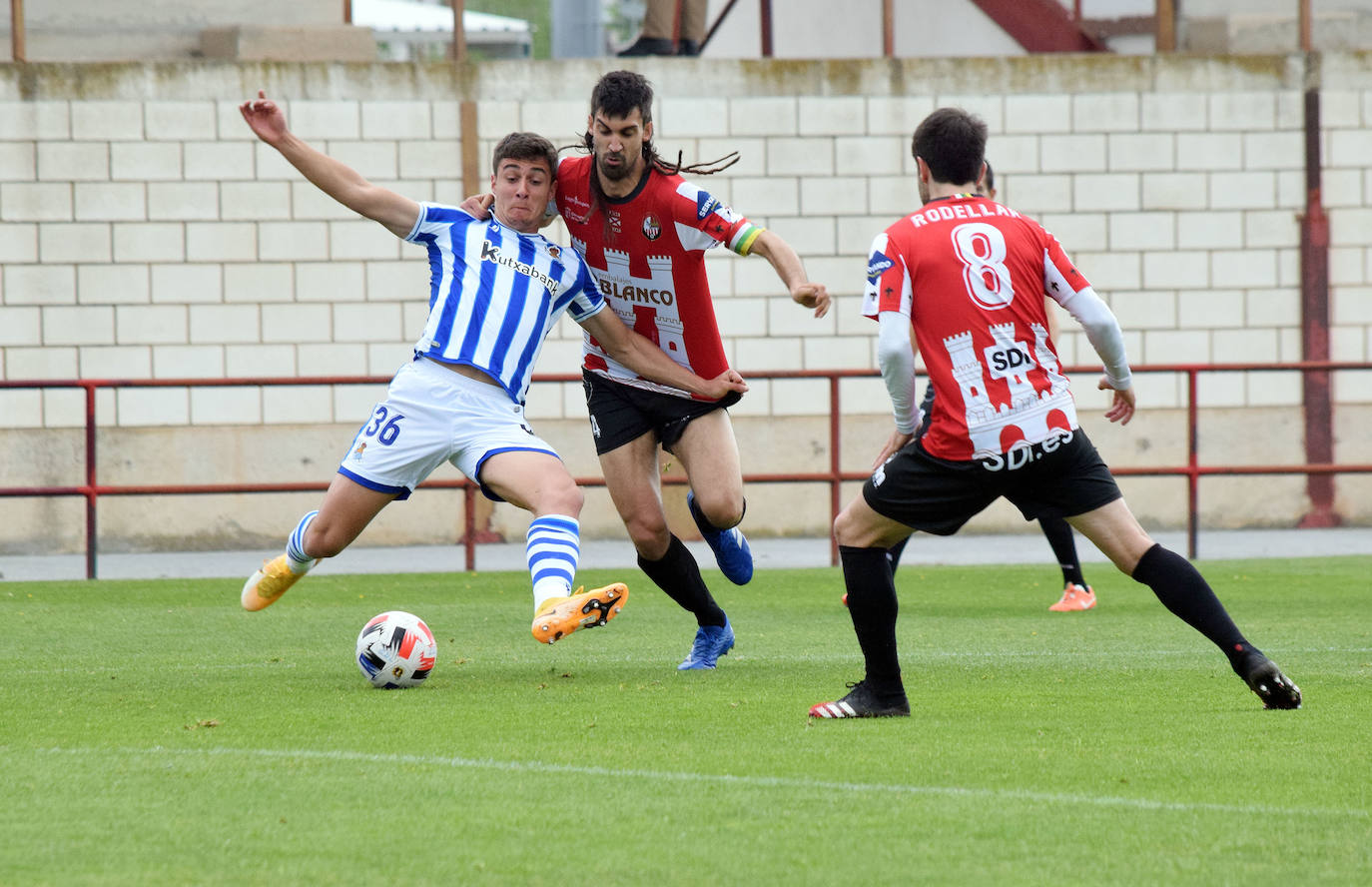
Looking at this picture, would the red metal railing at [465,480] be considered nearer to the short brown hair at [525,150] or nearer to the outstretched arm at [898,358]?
the short brown hair at [525,150]

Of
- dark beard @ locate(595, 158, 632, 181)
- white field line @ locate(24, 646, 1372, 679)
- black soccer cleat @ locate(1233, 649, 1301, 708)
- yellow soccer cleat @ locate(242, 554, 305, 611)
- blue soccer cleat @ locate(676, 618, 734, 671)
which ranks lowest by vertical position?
white field line @ locate(24, 646, 1372, 679)

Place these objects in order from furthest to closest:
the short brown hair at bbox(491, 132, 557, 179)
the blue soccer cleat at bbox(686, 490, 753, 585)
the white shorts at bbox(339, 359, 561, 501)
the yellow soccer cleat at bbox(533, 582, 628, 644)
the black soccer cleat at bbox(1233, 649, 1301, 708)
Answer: the blue soccer cleat at bbox(686, 490, 753, 585) → the short brown hair at bbox(491, 132, 557, 179) → the white shorts at bbox(339, 359, 561, 501) → the yellow soccer cleat at bbox(533, 582, 628, 644) → the black soccer cleat at bbox(1233, 649, 1301, 708)

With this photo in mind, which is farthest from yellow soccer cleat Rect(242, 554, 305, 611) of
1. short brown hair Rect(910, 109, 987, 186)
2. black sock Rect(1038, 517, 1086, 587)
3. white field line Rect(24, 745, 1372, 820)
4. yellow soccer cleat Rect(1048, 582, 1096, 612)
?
yellow soccer cleat Rect(1048, 582, 1096, 612)

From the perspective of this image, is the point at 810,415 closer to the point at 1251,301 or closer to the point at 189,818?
the point at 1251,301

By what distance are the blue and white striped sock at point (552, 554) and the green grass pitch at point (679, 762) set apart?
0.37 meters

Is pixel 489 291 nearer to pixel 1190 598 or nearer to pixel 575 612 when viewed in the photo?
pixel 575 612

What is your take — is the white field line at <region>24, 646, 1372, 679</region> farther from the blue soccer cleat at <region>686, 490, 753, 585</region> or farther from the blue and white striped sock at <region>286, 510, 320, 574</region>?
the blue and white striped sock at <region>286, 510, 320, 574</region>

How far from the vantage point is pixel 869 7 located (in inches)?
657

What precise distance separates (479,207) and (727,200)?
324 inches

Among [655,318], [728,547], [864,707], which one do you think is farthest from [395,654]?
[864,707]

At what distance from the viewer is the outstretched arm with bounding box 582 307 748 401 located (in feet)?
20.1

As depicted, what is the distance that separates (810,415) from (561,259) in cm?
829

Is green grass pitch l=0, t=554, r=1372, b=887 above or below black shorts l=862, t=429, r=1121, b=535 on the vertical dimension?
below

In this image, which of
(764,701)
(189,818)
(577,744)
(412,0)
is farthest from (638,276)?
(412,0)
